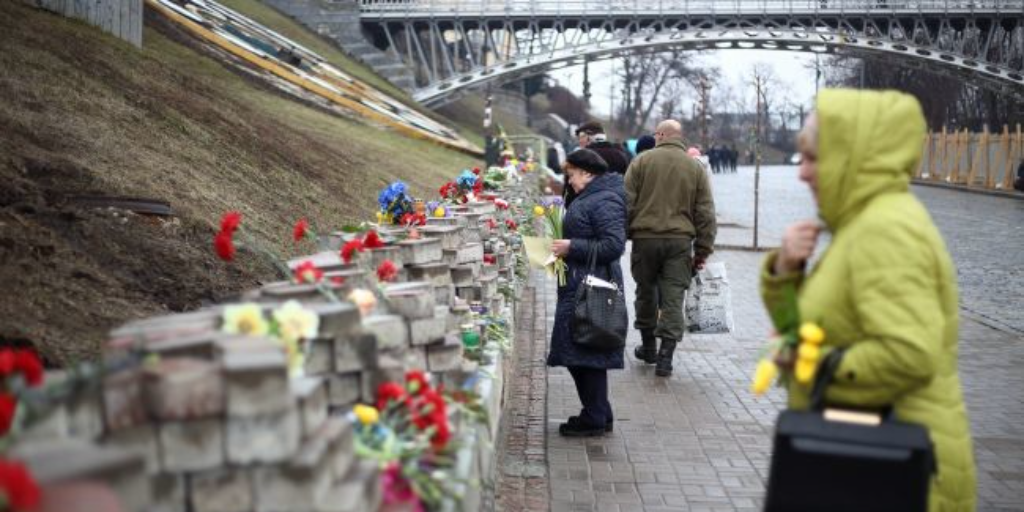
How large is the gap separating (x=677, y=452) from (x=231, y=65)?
19.3 m

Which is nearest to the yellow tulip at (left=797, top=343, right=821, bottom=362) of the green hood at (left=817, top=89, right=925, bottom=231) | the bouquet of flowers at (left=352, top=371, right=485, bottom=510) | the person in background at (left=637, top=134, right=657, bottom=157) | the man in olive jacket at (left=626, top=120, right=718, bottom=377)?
the green hood at (left=817, top=89, right=925, bottom=231)

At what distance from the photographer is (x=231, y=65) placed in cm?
2509

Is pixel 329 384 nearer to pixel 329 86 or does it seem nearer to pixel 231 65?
pixel 231 65

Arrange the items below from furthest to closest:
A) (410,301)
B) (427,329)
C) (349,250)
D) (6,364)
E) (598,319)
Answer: (598,319)
(349,250)
(427,329)
(410,301)
(6,364)

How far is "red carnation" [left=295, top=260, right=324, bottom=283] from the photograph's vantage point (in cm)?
459

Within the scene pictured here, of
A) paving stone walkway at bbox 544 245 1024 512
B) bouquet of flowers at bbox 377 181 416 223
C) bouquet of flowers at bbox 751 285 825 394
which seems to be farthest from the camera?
bouquet of flowers at bbox 377 181 416 223

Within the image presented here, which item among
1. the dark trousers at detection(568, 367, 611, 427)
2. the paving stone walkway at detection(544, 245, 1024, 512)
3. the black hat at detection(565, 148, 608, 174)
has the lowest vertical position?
the paving stone walkway at detection(544, 245, 1024, 512)

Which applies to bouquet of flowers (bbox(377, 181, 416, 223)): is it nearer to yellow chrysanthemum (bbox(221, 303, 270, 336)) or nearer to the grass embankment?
the grass embankment

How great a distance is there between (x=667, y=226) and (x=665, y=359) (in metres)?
1.08

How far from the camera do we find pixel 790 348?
3.82m

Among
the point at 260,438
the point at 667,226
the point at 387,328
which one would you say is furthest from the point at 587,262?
the point at 260,438

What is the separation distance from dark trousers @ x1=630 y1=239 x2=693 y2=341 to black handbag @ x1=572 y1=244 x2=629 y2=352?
88.8 inches

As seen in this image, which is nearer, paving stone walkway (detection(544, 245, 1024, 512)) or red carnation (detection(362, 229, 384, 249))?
red carnation (detection(362, 229, 384, 249))

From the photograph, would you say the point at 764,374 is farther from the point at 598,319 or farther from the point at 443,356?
the point at 598,319
